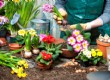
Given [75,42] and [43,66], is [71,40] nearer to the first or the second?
[75,42]

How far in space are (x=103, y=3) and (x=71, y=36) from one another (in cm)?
64

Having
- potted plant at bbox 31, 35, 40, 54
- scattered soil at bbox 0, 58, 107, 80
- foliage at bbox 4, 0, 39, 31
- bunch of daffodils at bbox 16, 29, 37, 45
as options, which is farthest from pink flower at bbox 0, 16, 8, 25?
scattered soil at bbox 0, 58, 107, 80

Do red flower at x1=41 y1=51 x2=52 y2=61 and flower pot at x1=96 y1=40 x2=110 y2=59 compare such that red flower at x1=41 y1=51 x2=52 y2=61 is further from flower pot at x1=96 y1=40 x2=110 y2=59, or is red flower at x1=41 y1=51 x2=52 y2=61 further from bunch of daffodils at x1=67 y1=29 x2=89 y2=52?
flower pot at x1=96 y1=40 x2=110 y2=59

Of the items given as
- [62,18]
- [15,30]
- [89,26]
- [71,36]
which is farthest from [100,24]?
[15,30]

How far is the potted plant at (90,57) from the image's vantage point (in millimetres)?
1588

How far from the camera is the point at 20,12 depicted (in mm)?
2102

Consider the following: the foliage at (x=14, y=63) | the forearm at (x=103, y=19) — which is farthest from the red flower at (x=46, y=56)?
the forearm at (x=103, y=19)

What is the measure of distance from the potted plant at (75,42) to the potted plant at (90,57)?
5 centimetres

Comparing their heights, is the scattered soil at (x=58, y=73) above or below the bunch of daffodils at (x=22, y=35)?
below

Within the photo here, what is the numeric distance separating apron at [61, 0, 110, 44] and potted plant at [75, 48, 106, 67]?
59cm

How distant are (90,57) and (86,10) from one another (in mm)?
717

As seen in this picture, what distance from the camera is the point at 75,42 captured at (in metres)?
1.66

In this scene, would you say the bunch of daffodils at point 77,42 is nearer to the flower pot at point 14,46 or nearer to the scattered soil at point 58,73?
the scattered soil at point 58,73

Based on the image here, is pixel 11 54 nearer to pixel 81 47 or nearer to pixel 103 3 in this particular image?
pixel 81 47
